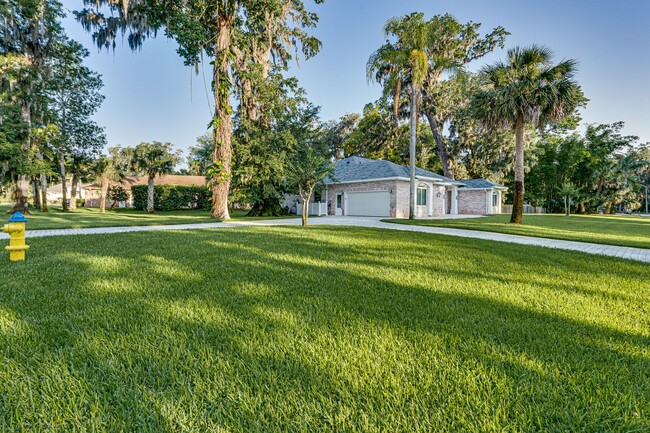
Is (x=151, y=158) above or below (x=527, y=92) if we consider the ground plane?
below

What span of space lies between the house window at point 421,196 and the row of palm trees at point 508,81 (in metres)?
4.79

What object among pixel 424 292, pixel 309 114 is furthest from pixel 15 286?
pixel 309 114

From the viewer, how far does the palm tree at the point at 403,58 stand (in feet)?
50.3

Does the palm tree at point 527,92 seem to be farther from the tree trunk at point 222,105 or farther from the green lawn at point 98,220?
the green lawn at point 98,220

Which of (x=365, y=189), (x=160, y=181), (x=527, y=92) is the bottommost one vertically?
(x=365, y=189)

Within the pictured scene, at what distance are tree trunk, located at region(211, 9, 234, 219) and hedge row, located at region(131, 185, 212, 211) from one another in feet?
47.6

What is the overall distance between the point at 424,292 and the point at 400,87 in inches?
618

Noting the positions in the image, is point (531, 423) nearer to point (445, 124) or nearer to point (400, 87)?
point (400, 87)

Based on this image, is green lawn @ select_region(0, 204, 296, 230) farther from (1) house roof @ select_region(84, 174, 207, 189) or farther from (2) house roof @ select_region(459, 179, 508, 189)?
(2) house roof @ select_region(459, 179, 508, 189)

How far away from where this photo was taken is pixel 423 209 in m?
21.6

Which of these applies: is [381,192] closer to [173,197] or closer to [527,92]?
[527,92]

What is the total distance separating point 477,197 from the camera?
2836cm

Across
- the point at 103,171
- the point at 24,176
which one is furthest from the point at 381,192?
the point at 103,171

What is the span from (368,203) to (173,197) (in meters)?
19.2
